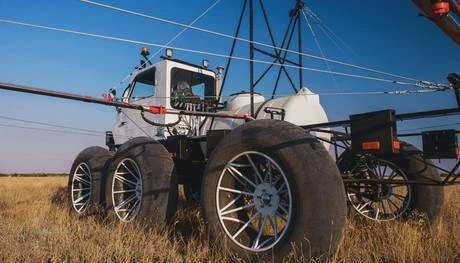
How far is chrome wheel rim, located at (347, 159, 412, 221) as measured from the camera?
511cm

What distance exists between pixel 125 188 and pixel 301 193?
3.24 metres

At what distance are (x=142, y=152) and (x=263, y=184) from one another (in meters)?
2.10

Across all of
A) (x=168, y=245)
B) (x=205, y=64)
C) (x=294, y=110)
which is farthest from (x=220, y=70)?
(x=168, y=245)

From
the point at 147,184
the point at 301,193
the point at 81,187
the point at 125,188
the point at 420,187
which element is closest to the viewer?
the point at 301,193

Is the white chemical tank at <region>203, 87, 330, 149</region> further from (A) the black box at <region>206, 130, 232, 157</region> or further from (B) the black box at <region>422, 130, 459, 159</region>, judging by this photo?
(B) the black box at <region>422, 130, 459, 159</region>

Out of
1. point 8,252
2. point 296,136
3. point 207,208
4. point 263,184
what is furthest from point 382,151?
point 8,252

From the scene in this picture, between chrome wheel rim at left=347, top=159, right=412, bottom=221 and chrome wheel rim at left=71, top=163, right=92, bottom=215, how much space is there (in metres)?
4.28

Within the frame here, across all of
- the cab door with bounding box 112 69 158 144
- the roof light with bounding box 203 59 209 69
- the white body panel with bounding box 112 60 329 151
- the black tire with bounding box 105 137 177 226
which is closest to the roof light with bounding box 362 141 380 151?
the white body panel with bounding box 112 60 329 151

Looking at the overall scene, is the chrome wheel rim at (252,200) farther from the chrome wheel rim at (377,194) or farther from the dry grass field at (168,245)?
the chrome wheel rim at (377,194)

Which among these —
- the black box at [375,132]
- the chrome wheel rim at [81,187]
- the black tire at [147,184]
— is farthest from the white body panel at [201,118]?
the black box at [375,132]

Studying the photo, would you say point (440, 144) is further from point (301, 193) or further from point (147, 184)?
point (147, 184)

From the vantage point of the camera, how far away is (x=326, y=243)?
9.73ft

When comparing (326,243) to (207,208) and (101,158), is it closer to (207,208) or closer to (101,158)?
(207,208)

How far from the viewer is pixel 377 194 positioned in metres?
5.18
